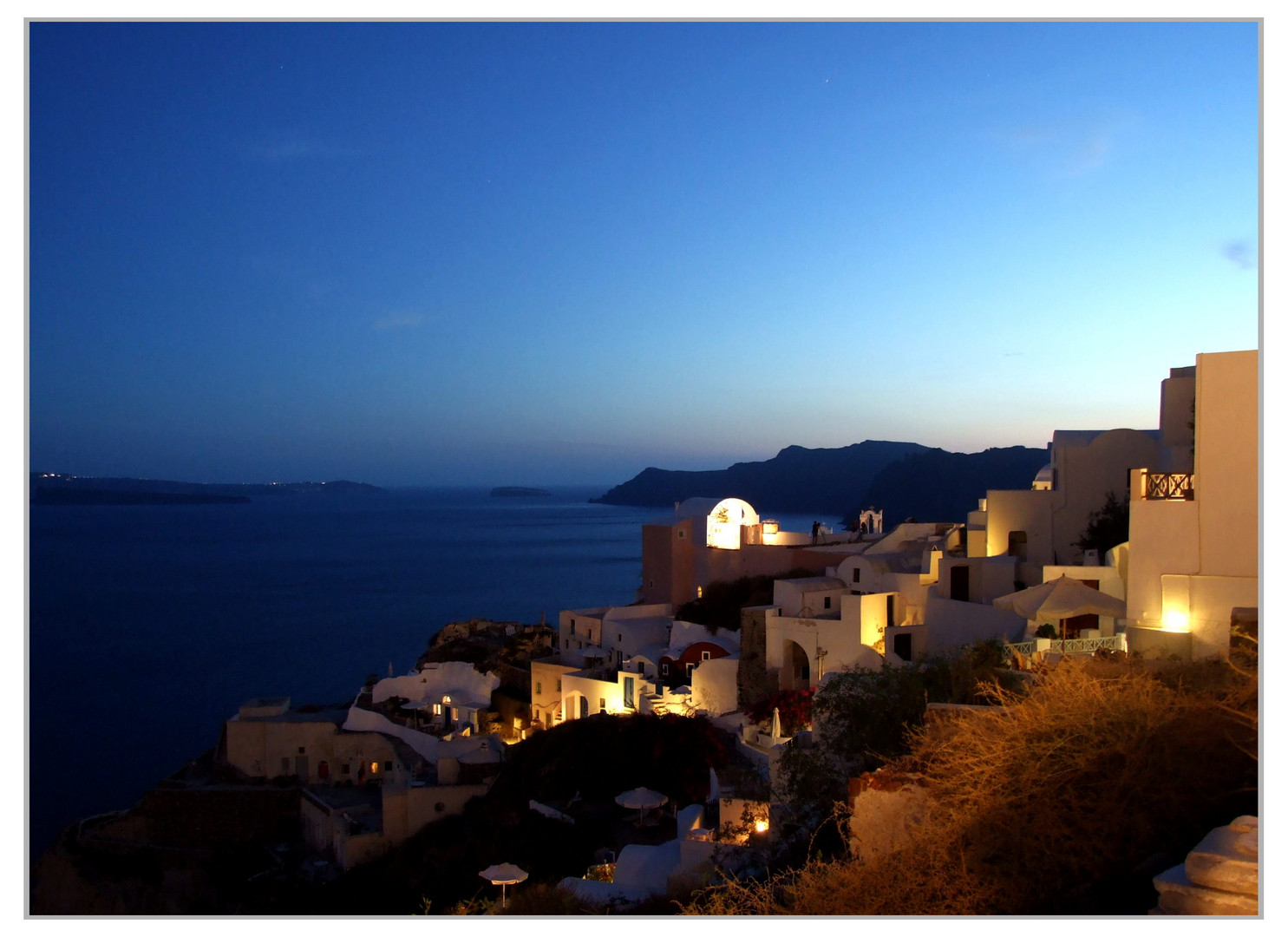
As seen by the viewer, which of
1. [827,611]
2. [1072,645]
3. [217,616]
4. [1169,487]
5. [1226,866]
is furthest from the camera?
[217,616]

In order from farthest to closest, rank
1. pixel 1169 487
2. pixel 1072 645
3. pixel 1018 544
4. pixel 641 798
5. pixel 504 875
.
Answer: pixel 1018 544, pixel 641 798, pixel 504 875, pixel 1072 645, pixel 1169 487

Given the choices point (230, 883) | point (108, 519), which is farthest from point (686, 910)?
point (108, 519)

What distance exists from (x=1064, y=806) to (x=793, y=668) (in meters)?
9.82

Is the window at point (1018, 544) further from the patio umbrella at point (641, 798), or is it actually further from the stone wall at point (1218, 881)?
the stone wall at point (1218, 881)

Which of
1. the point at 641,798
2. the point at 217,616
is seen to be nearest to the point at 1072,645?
the point at 641,798

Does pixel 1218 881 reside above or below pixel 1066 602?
below

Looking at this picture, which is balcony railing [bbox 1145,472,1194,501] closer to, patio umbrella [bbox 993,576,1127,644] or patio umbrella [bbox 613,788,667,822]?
patio umbrella [bbox 993,576,1127,644]

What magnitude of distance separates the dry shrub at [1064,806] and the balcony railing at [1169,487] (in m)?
2.66

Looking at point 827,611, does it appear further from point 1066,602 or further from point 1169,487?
point 1169,487

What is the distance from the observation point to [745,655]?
50.8 ft

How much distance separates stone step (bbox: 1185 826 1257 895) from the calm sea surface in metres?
5.55

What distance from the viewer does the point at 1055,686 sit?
557 centimetres

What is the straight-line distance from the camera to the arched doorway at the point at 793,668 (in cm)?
1452

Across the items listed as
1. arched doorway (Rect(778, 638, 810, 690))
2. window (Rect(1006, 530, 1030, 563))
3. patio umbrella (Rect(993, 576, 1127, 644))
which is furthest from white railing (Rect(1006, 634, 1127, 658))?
arched doorway (Rect(778, 638, 810, 690))
